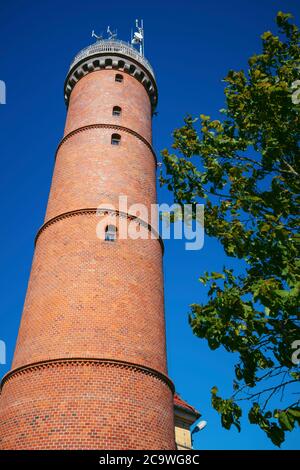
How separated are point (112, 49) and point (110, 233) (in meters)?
10.2

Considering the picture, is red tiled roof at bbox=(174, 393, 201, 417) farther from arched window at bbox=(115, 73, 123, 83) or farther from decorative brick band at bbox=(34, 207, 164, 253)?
arched window at bbox=(115, 73, 123, 83)

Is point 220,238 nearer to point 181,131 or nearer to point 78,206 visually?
point 181,131

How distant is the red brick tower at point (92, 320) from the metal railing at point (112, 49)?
14.0ft

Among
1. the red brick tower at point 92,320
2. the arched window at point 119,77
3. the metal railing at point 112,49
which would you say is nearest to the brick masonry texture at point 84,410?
the red brick tower at point 92,320

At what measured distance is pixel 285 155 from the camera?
8.20 m

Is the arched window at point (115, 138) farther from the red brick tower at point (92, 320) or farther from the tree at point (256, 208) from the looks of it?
the tree at point (256, 208)

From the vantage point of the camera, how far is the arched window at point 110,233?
12327 millimetres

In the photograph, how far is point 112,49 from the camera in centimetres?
1864

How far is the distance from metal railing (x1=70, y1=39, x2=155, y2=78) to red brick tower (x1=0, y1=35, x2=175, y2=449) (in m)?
4.27

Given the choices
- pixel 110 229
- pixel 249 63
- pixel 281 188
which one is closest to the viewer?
pixel 281 188

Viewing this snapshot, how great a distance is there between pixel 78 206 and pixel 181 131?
468cm

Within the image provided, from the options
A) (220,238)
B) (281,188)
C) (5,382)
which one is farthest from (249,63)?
(5,382)

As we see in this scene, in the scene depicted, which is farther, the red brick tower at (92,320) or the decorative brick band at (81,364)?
the decorative brick band at (81,364)

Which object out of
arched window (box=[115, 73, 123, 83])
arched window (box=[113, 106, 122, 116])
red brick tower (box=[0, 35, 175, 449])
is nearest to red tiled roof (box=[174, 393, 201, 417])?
red brick tower (box=[0, 35, 175, 449])
